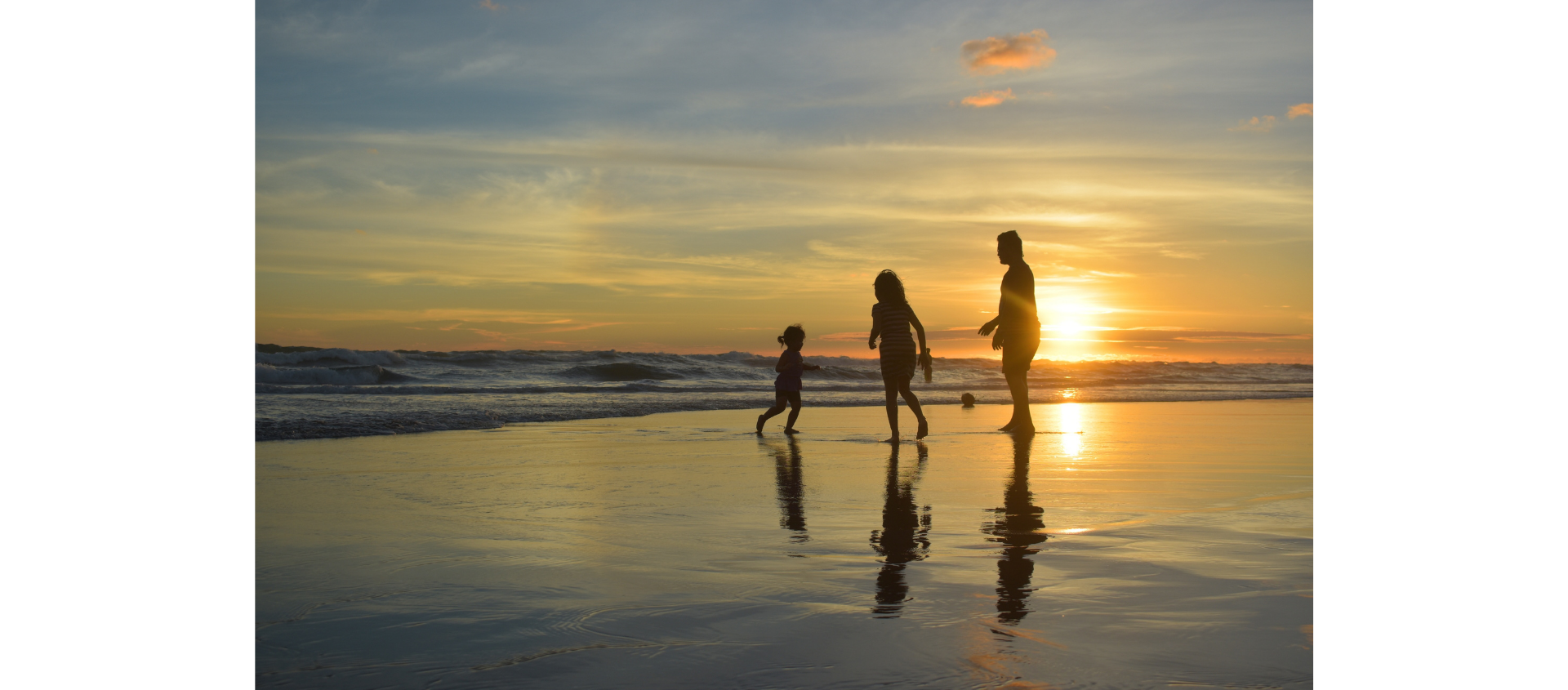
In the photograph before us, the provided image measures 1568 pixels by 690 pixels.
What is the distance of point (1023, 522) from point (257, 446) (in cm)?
638

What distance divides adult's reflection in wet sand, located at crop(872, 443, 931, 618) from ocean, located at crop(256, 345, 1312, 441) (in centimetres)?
607

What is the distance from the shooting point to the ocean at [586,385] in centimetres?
1112

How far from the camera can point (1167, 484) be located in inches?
210

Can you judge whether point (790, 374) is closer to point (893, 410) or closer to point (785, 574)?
point (893, 410)

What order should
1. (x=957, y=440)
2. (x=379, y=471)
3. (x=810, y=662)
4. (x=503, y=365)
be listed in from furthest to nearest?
1. (x=503, y=365)
2. (x=957, y=440)
3. (x=379, y=471)
4. (x=810, y=662)

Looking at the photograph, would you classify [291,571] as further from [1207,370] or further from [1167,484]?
[1207,370]

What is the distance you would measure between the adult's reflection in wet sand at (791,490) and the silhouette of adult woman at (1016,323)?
2.47 metres

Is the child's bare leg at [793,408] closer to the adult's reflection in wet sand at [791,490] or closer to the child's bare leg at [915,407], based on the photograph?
the child's bare leg at [915,407]

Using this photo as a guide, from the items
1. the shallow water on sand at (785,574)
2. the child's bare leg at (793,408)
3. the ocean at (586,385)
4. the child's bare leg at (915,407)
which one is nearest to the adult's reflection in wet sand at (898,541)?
the shallow water on sand at (785,574)

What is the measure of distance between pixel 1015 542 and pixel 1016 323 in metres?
5.79

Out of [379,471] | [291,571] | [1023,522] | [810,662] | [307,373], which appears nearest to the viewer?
[810,662]

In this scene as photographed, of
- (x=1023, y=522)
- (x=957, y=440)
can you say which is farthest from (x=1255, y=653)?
(x=957, y=440)

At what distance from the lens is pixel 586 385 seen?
883 inches
